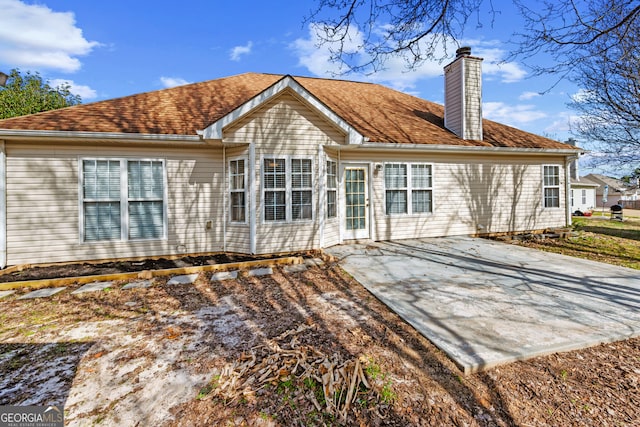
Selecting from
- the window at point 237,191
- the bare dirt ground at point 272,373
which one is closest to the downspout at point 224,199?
the window at point 237,191

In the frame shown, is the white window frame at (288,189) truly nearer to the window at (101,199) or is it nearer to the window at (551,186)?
the window at (101,199)

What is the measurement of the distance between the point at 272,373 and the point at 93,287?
166 inches

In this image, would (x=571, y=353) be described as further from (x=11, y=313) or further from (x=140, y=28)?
(x=140, y=28)

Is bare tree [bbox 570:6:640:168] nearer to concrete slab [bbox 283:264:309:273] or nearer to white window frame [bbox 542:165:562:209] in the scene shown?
white window frame [bbox 542:165:562:209]

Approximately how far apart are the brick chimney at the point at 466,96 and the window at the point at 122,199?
8973 millimetres

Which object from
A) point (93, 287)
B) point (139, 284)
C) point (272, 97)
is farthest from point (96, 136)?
point (272, 97)

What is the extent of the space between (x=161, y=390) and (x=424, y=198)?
27.0 feet

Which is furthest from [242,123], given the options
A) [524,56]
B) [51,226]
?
[524,56]

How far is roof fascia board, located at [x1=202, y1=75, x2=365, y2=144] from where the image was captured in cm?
627

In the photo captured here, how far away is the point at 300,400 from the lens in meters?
2.23

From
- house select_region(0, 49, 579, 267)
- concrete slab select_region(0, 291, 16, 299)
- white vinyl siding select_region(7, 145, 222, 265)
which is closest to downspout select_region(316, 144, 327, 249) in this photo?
house select_region(0, 49, 579, 267)

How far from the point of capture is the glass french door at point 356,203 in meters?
8.23

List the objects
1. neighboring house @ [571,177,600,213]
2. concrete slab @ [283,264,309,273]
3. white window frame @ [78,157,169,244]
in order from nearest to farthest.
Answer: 1. concrete slab @ [283,264,309,273]
2. white window frame @ [78,157,169,244]
3. neighboring house @ [571,177,600,213]

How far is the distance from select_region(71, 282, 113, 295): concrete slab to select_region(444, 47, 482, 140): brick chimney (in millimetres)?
10138
